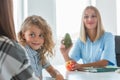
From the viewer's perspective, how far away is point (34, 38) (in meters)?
1.57

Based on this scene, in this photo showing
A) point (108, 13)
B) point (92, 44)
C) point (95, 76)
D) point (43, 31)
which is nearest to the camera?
point (95, 76)

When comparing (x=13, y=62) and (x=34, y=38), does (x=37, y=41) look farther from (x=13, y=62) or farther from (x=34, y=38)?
(x=13, y=62)

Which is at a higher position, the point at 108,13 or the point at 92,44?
the point at 108,13

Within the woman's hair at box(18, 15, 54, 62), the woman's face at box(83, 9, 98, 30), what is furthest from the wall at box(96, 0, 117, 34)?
the woman's hair at box(18, 15, 54, 62)

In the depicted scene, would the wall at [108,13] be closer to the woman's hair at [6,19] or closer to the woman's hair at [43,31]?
the woman's hair at [43,31]

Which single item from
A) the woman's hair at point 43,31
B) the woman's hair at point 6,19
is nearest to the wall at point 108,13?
the woman's hair at point 43,31

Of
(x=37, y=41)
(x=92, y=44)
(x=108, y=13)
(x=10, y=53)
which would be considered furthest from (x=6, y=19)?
(x=108, y=13)

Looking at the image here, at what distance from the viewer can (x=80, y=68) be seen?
6.29 ft

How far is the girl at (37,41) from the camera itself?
1564mm

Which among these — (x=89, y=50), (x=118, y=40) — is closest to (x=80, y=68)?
(x=89, y=50)

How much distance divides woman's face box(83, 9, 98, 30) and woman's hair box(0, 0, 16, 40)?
1.72m

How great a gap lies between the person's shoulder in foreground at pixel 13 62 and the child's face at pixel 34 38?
3.11 feet

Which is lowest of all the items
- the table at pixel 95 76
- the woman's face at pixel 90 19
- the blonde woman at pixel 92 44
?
the table at pixel 95 76

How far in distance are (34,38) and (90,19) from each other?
88cm
